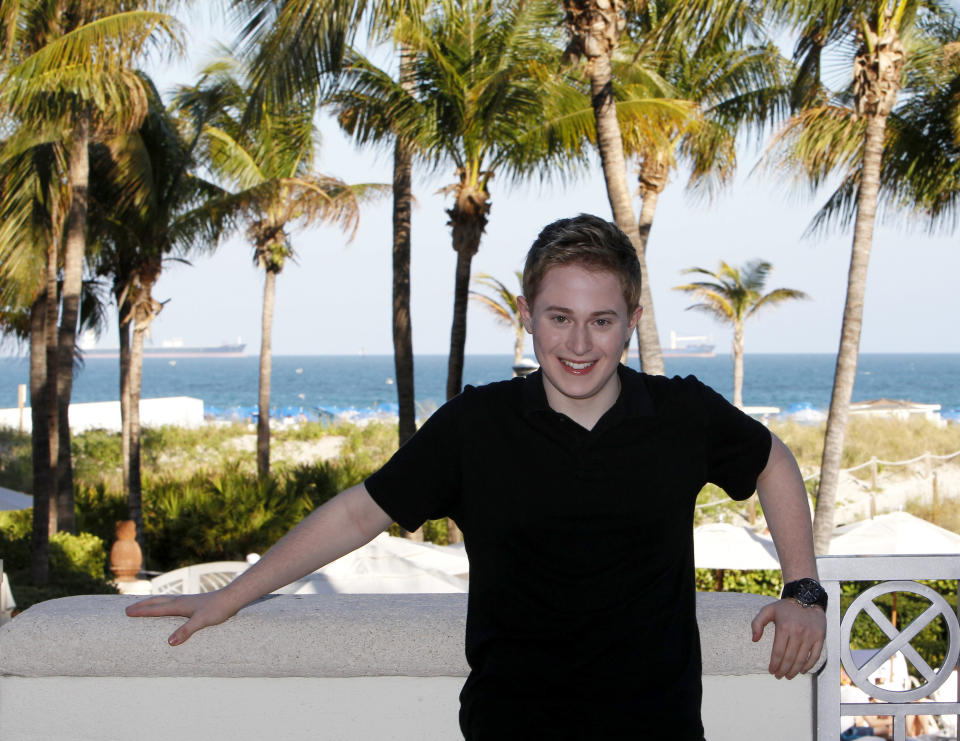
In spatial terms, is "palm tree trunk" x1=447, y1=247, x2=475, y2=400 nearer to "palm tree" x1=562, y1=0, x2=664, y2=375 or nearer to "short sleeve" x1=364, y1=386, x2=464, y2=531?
"palm tree" x1=562, y1=0, x2=664, y2=375

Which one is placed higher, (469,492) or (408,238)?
(408,238)

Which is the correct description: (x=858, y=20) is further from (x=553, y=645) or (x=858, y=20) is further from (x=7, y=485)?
(x=7, y=485)

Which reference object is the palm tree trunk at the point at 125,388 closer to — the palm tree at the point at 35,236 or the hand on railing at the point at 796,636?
the palm tree at the point at 35,236

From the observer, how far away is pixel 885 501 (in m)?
20.3

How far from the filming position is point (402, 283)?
14.1 m

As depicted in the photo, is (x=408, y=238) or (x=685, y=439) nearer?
(x=685, y=439)

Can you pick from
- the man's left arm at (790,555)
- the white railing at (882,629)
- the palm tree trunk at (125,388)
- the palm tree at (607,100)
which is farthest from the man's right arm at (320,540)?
the palm tree trunk at (125,388)

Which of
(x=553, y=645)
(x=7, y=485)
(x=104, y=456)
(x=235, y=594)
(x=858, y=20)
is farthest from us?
(x=104, y=456)

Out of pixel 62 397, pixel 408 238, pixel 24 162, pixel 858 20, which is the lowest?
pixel 62 397

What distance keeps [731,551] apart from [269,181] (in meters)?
9.86

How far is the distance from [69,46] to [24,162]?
352 cm

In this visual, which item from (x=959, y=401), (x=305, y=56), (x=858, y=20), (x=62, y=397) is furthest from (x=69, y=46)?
(x=959, y=401)

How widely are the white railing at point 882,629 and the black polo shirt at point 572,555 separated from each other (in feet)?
2.30

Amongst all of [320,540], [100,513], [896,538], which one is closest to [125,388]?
[100,513]
